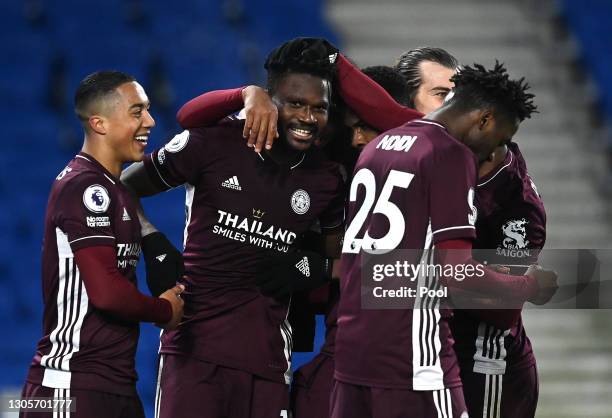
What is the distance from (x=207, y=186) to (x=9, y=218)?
443 cm

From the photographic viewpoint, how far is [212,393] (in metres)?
4.21

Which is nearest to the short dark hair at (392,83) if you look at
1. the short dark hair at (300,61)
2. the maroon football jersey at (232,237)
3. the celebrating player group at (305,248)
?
the celebrating player group at (305,248)

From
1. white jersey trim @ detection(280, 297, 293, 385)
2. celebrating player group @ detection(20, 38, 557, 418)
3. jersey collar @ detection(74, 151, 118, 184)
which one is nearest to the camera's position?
celebrating player group @ detection(20, 38, 557, 418)

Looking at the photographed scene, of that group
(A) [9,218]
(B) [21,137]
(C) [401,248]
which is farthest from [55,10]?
(C) [401,248]

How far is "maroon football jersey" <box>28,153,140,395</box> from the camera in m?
3.88

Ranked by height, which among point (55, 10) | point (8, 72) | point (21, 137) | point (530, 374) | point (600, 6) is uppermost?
point (600, 6)

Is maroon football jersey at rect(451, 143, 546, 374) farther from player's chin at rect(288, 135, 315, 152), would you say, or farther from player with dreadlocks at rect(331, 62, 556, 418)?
player's chin at rect(288, 135, 315, 152)

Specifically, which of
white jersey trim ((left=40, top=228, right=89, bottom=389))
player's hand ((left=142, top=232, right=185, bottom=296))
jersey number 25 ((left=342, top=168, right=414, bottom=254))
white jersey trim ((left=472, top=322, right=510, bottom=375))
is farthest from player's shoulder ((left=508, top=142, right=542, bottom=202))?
white jersey trim ((left=40, top=228, right=89, bottom=389))

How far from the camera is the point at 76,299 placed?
393 centimetres

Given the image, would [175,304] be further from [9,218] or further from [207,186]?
[9,218]

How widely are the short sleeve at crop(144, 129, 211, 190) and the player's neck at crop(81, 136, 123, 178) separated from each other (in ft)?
0.87

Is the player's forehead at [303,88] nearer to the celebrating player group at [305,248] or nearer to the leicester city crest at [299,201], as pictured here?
the celebrating player group at [305,248]

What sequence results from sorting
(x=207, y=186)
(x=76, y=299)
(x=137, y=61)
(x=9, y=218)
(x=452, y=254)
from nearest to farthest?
(x=452, y=254)
(x=76, y=299)
(x=207, y=186)
(x=9, y=218)
(x=137, y=61)

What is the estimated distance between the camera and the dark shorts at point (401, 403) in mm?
3715
